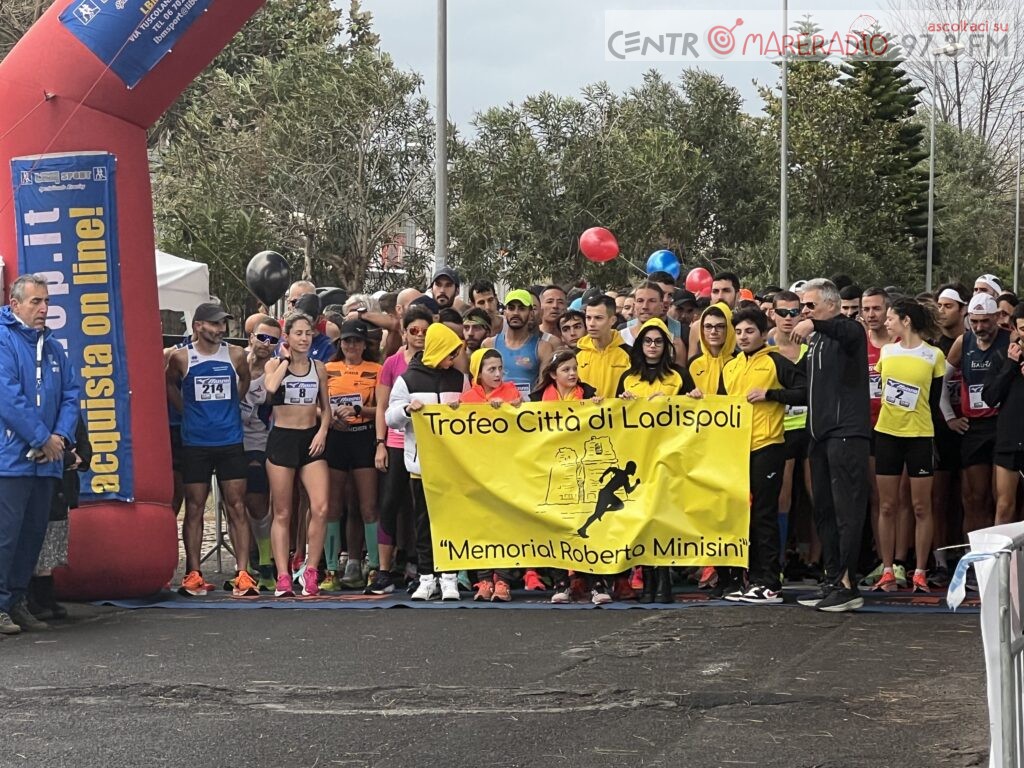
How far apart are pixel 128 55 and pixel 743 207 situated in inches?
1407

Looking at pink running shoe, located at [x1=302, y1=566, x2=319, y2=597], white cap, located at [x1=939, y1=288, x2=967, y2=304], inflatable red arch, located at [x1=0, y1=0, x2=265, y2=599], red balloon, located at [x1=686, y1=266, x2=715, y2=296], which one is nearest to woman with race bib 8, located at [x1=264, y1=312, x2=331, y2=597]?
pink running shoe, located at [x1=302, y1=566, x2=319, y2=597]

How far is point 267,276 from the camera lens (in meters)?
17.3

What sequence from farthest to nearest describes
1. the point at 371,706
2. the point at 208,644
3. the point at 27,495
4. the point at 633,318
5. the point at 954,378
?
the point at 633,318 < the point at 954,378 < the point at 27,495 < the point at 208,644 < the point at 371,706

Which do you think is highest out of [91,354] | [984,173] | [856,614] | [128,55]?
[984,173]

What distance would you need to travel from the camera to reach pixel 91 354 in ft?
32.7

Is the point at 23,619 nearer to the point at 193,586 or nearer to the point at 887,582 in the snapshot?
the point at 193,586

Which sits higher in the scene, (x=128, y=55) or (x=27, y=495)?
(x=128, y=55)

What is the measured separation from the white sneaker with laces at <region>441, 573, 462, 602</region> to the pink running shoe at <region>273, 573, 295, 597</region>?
1.07 m

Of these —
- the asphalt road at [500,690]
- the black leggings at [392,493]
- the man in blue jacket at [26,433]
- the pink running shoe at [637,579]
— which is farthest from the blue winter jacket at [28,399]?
the pink running shoe at [637,579]

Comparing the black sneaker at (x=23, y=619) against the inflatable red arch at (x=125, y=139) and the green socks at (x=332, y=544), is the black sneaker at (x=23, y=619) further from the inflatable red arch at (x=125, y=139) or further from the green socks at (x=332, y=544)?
the green socks at (x=332, y=544)

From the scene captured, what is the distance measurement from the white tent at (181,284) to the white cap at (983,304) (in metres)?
14.1

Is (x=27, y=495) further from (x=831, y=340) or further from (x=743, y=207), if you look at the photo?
(x=743, y=207)

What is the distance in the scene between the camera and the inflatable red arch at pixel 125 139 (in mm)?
9875

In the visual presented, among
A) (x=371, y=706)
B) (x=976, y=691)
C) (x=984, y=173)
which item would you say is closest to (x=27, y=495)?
(x=371, y=706)
